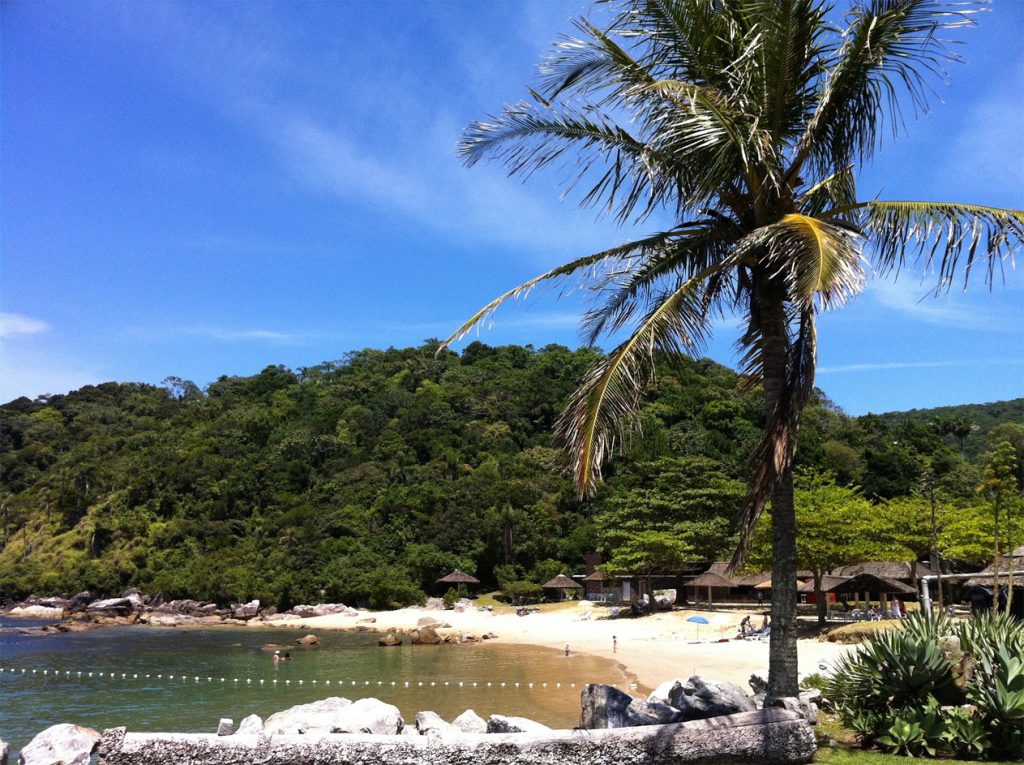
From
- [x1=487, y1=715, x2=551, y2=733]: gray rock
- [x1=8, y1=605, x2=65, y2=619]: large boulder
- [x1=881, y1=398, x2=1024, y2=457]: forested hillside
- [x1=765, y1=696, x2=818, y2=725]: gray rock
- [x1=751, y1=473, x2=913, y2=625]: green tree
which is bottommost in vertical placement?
[x1=8, y1=605, x2=65, y2=619]: large boulder

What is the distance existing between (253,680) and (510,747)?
759 inches

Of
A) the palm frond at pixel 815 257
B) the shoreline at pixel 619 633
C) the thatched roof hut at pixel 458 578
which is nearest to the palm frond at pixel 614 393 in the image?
the palm frond at pixel 815 257

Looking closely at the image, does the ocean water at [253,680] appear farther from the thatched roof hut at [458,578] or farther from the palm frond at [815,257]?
the thatched roof hut at [458,578]

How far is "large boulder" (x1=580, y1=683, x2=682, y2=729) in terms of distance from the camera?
325 inches

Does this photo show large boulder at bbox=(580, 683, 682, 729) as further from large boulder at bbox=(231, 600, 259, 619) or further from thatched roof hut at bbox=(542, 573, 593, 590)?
large boulder at bbox=(231, 600, 259, 619)

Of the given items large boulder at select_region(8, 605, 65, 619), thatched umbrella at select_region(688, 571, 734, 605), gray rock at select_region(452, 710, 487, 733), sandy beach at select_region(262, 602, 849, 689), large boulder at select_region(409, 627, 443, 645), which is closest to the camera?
gray rock at select_region(452, 710, 487, 733)

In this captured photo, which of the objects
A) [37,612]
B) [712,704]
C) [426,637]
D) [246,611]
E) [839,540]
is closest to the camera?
[712,704]

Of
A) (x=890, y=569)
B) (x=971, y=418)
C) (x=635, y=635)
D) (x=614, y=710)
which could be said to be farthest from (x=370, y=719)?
(x=971, y=418)

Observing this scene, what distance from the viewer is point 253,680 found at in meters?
23.1

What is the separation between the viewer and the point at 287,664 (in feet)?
A: 89.6

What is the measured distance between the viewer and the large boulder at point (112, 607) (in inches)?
2010

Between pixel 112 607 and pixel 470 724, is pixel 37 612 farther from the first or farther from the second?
pixel 470 724

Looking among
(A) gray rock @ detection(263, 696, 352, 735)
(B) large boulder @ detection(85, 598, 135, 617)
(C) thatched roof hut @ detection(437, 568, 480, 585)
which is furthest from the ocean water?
(B) large boulder @ detection(85, 598, 135, 617)

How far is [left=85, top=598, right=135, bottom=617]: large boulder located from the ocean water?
1578cm
